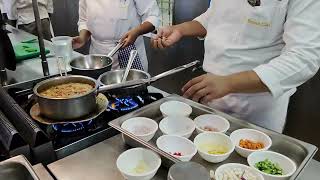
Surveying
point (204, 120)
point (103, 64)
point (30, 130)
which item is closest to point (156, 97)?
point (204, 120)

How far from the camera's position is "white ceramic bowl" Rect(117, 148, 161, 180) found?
0.88 metres

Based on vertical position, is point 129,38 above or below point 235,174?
above

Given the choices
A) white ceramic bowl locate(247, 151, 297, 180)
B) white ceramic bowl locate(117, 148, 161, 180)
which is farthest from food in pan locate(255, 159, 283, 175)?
white ceramic bowl locate(117, 148, 161, 180)

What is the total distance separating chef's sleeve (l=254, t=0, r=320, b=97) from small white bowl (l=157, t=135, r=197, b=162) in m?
0.35

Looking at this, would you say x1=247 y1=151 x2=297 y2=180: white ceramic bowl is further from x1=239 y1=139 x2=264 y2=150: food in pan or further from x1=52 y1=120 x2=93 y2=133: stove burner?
x1=52 y1=120 x2=93 y2=133: stove burner

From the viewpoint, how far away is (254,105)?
4.35 ft

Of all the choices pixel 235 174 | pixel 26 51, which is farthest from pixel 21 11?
pixel 235 174

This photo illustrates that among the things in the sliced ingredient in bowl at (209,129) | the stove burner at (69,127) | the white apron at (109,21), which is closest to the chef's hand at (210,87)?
the sliced ingredient in bowl at (209,129)

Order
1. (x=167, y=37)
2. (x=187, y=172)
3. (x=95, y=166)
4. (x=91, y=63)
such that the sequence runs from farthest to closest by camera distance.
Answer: (x=91, y=63) < (x=167, y=37) < (x=95, y=166) < (x=187, y=172)

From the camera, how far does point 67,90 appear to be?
3.71ft

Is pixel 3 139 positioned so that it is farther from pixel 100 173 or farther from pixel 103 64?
pixel 103 64

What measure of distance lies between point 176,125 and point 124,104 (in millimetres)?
259

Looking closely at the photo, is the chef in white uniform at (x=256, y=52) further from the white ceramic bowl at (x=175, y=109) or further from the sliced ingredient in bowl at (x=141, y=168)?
the sliced ingredient in bowl at (x=141, y=168)

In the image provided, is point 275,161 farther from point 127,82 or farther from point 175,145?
point 127,82
